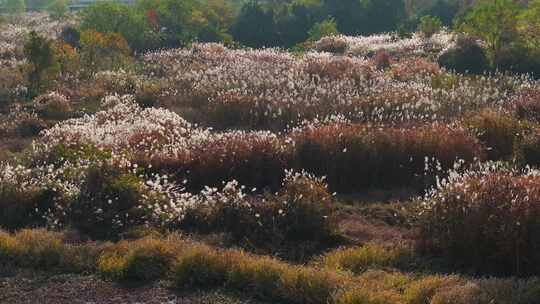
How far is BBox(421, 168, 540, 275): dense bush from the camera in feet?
21.5

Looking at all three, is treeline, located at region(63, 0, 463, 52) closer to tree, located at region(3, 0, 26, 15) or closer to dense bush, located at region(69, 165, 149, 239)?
dense bush, located at region(69, 165, 149, 239)

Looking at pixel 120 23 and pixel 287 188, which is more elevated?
pixel 120 23

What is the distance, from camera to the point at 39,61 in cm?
1855

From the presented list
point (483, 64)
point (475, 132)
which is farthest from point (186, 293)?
point (483, 64)

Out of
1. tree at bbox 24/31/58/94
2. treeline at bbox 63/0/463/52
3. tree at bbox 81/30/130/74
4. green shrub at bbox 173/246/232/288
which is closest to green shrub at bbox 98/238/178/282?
green shrub at bbox 173/246/232/288

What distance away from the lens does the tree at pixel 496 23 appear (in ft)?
70.6

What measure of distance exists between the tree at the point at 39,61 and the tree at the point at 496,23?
13755mm

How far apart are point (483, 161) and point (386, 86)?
5.58 meters

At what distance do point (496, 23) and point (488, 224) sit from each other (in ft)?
54.2

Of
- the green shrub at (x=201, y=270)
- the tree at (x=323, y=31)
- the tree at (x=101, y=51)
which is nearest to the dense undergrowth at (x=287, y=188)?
the green shrub at (x=201, y=270)

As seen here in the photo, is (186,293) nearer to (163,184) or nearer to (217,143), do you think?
(163,184)

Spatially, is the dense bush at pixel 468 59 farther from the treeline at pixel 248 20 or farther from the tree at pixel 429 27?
the treeline at pixel 248 20

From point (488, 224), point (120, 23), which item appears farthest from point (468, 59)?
point (488, 224)

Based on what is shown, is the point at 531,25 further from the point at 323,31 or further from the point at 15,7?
the point at 15,7
